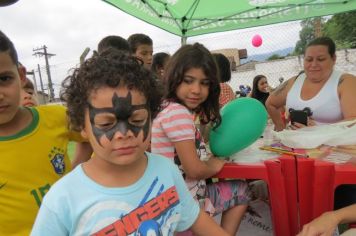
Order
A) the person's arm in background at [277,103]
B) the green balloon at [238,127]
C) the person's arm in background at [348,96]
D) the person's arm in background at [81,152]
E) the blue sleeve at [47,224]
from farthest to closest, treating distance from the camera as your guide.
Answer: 1. the person's arm in background at [277,103]
2. the person's arm in background at [348,96]
3. the green balloon at [238,127]
4. the person's arm in background at [81,152]
5. the blue sleeve at [47,224]

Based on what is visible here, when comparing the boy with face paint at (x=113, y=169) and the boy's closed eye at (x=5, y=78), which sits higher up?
the boy's closed eye at (x=5, y=78)

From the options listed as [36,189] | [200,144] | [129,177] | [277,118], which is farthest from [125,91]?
[277,118]

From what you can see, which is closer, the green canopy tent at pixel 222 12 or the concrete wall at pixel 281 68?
the green canopy tent at pixel 222 12

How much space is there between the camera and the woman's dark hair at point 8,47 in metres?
1.15

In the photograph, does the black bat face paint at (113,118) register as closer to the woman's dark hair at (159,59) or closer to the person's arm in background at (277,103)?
the person's arm in background at (277,103)

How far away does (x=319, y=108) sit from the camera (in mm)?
2486

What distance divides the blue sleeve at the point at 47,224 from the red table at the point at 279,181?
105cm

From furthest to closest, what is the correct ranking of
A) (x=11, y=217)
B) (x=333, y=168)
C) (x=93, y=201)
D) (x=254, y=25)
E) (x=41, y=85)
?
(x=41, y=85)
(x=254, y=25)
(x=333, y=168)
(x=11, y=217)
(x=93, y=201)

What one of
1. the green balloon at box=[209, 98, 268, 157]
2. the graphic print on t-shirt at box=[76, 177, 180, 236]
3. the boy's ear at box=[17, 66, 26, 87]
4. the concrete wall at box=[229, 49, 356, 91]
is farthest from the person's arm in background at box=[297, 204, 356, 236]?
the concrete wall at box=[229, 49, 356, 91]

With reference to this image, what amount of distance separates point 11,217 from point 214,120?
114 centimetres

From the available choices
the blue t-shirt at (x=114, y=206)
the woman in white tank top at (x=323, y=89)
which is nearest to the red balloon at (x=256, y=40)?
the woman in white tank top at (x=323, y=89)

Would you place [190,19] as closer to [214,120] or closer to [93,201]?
[214,120]

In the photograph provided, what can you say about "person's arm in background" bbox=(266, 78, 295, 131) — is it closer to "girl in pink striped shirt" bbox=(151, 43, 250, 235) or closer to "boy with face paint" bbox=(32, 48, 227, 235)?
"girl in pink striped shirt" bbox=(151, 43, 250, 235)

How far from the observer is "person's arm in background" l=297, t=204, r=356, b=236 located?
1197mm
